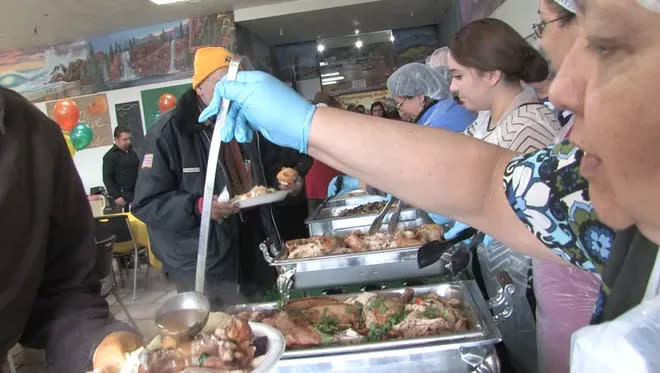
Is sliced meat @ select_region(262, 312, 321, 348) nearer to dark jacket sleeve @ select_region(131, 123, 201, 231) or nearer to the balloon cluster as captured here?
dark jacket sleeve @ select_region(131, 123, 201, 231)

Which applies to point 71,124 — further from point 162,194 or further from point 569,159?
point 569,159

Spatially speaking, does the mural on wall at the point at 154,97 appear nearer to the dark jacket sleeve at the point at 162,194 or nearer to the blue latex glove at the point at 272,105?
the dark jacket sleeve at the point at 162,194

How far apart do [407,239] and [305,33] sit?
7115mm

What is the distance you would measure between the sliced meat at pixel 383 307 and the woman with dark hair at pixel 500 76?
589mm

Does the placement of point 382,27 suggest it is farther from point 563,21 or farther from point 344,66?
point 563,21

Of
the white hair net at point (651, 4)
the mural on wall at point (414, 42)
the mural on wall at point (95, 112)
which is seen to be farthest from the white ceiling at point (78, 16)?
the white hair net at point (651, 4)

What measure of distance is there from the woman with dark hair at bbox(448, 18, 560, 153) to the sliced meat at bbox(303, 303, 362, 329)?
2.36 feet

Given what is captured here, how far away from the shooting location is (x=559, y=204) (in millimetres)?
737

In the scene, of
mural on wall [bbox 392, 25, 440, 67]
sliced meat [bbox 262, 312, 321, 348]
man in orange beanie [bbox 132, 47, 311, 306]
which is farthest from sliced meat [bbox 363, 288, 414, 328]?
mural on wall [bbox 392, 25, 440, 67]

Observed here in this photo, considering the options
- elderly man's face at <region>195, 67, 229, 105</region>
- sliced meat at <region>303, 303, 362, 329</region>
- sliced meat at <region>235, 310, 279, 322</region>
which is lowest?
sliced meat at <region>303, 303, 362, 329</region>

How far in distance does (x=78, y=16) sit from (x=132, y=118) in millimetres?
1759

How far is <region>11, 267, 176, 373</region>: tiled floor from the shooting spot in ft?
9.95

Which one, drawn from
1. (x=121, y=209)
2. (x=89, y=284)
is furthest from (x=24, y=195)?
(x=121, y=209)

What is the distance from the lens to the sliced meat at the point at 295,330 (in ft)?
4.07
